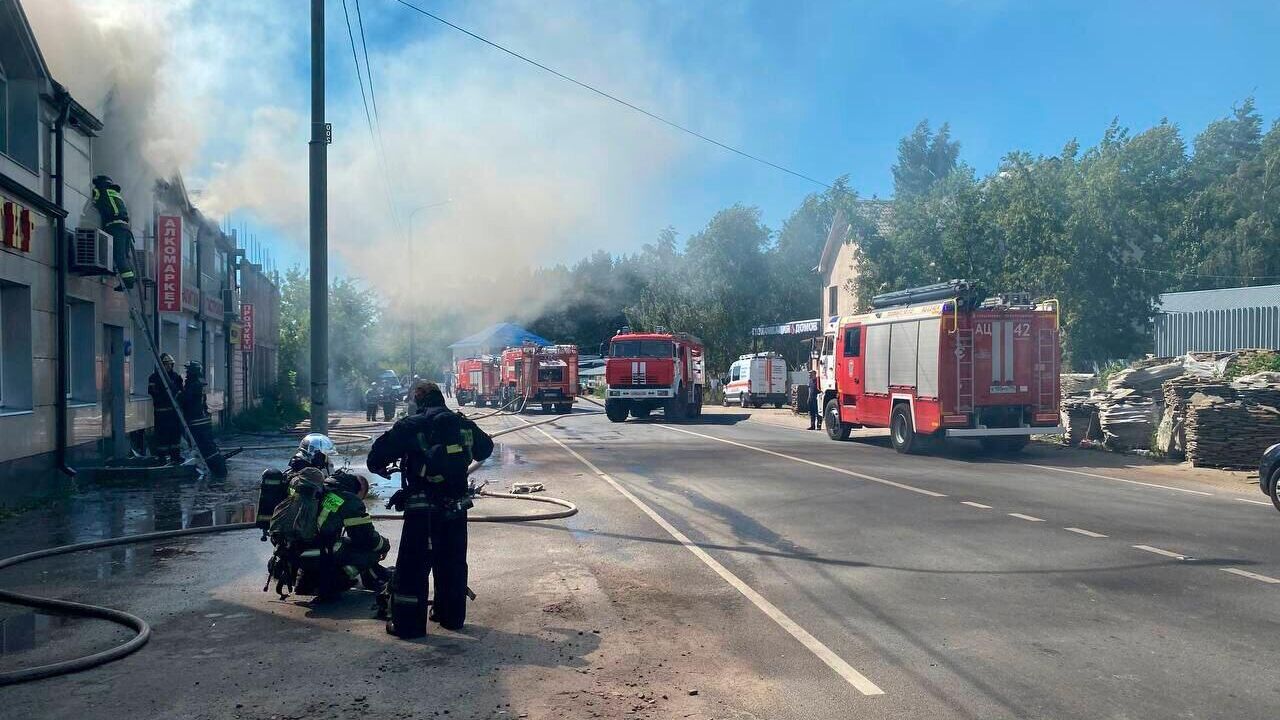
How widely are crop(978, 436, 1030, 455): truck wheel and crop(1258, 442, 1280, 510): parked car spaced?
22.8 feet

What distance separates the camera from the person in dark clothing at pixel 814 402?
24984mm

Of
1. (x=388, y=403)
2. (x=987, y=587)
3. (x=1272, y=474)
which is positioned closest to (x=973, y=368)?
(x=1272, y=474)

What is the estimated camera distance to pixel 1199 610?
652cm

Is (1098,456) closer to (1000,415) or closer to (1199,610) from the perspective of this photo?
(1000,415)

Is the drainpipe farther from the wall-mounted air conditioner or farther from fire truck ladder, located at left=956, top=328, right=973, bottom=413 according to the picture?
fire truck ladder, located at left=956, top=328, right=973, bottom=413

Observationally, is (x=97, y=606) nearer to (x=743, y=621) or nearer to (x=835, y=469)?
(x=743, y=621)

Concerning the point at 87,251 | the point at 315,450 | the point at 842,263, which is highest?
the point at 842,263

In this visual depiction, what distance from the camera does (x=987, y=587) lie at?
7.22 metres

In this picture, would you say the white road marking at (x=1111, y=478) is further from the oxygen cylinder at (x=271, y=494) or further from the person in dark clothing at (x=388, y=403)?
the person in dark clothing at (x=388, y=403)

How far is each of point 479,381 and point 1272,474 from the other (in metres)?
42.1

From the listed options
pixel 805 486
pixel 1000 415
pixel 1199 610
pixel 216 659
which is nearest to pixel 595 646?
pixel 216 659

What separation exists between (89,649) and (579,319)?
70.7 m

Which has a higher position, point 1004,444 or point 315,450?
point 315,450

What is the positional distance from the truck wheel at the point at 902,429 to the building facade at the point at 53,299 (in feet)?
45.6
